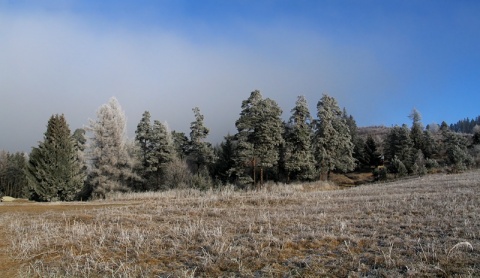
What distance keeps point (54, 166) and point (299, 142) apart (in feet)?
104

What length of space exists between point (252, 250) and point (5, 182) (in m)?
94.0

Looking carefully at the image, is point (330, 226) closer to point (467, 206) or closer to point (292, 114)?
point (467, 206)

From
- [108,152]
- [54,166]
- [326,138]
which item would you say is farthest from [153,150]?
[326,138]

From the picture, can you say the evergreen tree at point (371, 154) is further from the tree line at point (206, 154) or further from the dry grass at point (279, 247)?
the dry grass at point (279, 247)

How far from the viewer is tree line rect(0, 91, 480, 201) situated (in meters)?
34.3

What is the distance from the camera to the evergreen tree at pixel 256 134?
44625 millimetres

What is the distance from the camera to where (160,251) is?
28.3 ft

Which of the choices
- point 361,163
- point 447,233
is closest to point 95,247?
point 447,233

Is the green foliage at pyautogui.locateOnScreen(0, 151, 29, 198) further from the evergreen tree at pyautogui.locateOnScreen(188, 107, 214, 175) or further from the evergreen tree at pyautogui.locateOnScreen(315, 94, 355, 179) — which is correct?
the evergreen tree at pyautogui.locateOnScreen(315, 94, 355, 179)

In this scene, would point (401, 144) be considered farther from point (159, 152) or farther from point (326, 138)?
point (159, 152)

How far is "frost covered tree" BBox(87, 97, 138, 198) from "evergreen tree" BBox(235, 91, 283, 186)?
43.3ft

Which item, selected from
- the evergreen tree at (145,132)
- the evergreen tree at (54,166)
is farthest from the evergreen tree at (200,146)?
the evergreen tree at (54,166)

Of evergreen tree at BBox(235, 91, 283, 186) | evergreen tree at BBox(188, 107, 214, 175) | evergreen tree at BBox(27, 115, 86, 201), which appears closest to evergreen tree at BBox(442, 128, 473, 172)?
evergreen tree at BBox(235, 91, 283, 186)

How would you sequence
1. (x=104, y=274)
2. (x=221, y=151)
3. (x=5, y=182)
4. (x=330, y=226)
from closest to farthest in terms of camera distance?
(x=104, y=274) → (x=330, y=226) → (x=221, y=151) → (x=5, y=182)
